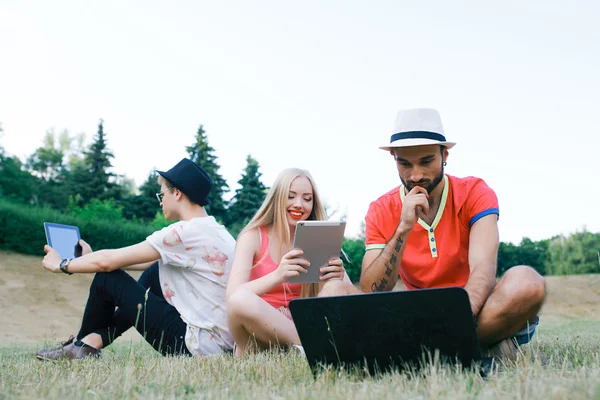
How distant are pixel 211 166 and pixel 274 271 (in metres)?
36.9

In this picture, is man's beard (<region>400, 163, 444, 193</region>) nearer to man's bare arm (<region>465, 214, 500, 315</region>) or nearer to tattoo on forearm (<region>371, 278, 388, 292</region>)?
man's bare arm (<region>465, 214, 500, 315</region>)

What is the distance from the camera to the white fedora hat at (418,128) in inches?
153

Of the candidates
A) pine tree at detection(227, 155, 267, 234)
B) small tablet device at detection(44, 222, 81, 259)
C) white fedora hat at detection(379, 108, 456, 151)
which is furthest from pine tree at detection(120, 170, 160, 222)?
white fedora hat at detection(379, 108, 456, 151)

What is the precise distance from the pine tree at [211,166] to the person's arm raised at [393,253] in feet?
112

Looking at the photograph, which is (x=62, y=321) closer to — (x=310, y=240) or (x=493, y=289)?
(x=310, y=240)

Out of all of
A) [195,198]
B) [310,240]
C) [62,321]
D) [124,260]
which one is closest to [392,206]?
[310,240]

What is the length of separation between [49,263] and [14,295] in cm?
1346

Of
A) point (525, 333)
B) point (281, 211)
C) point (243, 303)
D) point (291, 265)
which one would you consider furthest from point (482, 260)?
point (281, 211)

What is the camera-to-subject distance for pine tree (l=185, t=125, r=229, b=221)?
38.6 m

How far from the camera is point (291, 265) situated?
4125 millimetres

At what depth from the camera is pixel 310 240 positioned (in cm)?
414

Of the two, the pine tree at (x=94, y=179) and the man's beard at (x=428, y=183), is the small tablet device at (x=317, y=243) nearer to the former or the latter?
the man's beard at (x=428, y=183)

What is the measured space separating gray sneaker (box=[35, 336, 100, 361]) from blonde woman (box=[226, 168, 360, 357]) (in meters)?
1.24

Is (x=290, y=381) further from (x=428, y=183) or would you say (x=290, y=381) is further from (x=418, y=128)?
(x=418, y=128)
